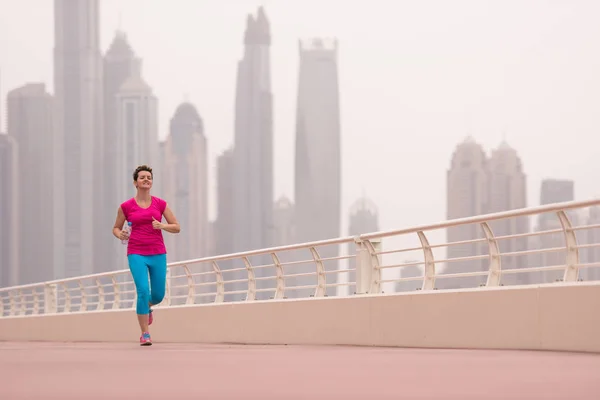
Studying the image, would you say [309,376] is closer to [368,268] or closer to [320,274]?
[368,268]

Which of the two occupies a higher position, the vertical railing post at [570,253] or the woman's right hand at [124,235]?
the woman's right hand at [124,235]

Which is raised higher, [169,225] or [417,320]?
[169,225]

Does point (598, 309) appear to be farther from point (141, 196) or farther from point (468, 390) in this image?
point (141, 196)

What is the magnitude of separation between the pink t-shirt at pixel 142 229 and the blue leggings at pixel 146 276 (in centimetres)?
8

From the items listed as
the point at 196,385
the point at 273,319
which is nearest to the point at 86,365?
the point at 196,385

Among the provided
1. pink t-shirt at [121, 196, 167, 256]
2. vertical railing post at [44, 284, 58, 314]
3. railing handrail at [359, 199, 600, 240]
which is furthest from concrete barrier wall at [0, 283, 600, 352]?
vertical railing post at [44, 284, 58, 314]

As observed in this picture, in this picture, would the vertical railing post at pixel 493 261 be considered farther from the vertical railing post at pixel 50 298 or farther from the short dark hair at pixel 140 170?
the vertical railing post at pixel 50 298

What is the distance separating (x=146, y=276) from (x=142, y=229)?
0.52 meters

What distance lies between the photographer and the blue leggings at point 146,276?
40.9 feet

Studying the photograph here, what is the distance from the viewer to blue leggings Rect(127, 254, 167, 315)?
490 inches

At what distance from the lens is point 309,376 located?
7.13 m

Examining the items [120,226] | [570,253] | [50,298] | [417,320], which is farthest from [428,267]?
[50,298]

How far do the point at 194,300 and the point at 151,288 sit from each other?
699 cm

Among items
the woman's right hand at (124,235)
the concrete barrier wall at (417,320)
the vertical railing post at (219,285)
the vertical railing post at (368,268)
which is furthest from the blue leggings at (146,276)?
the vertical railing post at (219,285)
